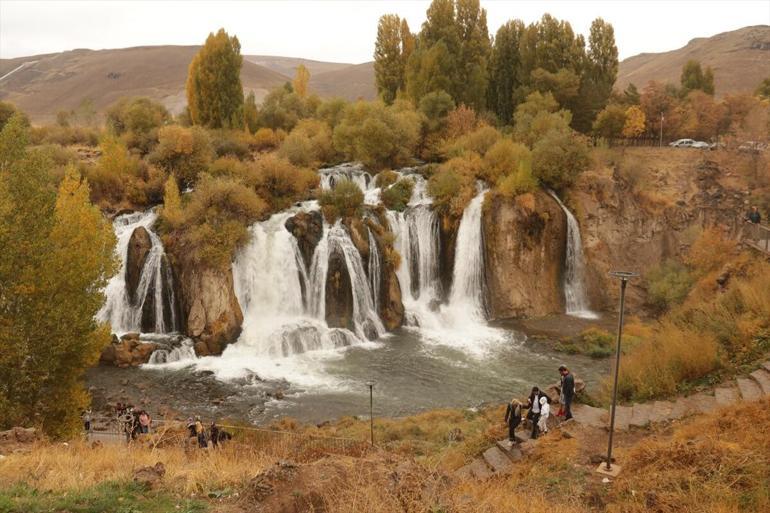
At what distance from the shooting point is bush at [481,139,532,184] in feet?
97.5

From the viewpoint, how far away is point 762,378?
1277 cm

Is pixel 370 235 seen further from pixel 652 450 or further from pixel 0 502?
pixel 0 502

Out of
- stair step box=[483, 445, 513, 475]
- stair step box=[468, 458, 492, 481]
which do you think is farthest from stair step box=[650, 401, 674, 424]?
stair step box=[468, 458, 492, 481]

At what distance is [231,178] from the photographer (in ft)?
89.3

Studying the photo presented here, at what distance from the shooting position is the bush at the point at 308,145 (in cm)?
3147

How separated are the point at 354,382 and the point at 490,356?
5.78m

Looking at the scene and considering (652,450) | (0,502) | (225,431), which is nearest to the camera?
(0,502)

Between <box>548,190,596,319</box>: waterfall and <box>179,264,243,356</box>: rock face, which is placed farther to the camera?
<box>548,190,596,319</box>: waterfall

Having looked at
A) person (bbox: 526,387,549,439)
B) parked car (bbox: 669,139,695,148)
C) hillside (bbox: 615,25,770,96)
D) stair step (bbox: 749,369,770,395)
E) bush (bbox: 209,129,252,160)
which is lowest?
person (bbox: 526,387,549,439)

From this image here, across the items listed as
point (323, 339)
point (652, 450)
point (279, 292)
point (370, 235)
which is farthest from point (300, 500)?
point (370, 235)

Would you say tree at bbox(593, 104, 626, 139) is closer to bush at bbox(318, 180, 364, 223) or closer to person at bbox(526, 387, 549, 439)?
bush at bbox(318, 180, 364, 223)

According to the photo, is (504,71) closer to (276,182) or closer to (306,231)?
(276,182)

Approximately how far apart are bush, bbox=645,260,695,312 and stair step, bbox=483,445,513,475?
17.2 meters

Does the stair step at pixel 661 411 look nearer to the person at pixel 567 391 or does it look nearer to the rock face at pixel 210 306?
the person at pixel 567 391
